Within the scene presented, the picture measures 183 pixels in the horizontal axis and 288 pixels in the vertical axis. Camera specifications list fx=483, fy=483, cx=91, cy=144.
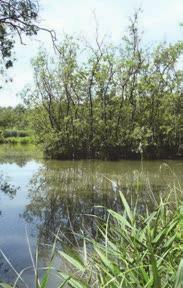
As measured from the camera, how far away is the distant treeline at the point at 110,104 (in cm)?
2908

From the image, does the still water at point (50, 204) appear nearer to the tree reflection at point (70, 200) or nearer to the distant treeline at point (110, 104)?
the tree reflection at point (70, 200)

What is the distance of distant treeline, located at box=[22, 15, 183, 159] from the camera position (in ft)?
95.4

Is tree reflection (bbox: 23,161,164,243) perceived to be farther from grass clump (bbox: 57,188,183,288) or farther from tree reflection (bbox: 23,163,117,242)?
grass clump (bbox: 57,188,183,288)

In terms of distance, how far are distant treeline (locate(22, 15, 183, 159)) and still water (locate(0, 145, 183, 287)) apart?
32.9 feet

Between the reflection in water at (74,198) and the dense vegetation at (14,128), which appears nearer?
the reflection in water at (74,198)

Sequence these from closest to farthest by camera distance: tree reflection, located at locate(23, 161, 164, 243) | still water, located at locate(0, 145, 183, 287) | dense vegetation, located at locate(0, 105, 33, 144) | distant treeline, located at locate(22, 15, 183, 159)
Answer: still water, located at locate(0, 145, 183, 287), tree reflection, located at locate(23, 161, 164, 243), distant treeline, located at locate(22, 15, 183, 159), dense vegetation, located at locate(0, 105, 33, 144)

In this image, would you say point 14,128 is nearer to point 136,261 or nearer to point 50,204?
point 50,204

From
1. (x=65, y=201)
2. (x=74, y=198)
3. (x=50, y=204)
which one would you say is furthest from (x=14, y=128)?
(x=50, y=204)

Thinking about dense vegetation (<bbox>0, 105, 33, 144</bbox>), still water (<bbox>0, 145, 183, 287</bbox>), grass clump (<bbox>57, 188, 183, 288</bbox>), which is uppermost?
dense vegetation (<bbox>0, 105, 33, 144</bbox>)

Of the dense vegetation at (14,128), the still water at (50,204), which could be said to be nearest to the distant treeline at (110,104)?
the still water at (50,204)

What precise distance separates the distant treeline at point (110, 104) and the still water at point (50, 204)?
10033 mm

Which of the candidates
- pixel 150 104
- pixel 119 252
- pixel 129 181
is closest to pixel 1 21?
pixel 129 181

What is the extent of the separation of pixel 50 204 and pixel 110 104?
19.4m

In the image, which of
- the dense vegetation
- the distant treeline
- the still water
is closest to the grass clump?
the still water
